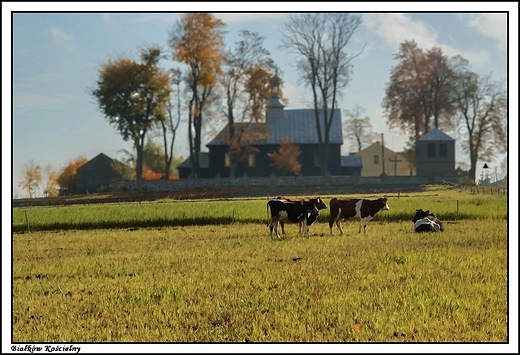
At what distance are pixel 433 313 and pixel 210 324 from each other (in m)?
2.31

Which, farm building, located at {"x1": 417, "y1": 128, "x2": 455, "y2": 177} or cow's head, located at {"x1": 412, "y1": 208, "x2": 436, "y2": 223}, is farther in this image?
cow's head, located at {"x1": 412, "y1": 208, "x2": 436, "y2": 223}

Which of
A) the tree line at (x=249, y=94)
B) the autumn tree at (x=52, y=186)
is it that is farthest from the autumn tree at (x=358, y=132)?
the autumn tree at (x=52, y=186)

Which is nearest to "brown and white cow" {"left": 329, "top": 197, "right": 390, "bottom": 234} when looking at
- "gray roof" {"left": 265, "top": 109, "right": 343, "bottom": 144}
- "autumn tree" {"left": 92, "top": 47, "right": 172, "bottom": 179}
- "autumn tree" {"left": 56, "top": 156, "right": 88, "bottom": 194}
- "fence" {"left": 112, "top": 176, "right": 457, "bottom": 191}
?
"fence" {"left": 112, "top": 176, "right": 457, "bottom": 191}

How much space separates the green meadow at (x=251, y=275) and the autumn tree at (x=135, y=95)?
3.56 feet

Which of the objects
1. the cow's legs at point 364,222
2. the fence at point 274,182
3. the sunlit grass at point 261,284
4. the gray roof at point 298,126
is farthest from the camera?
the cow's legs at point 364,222

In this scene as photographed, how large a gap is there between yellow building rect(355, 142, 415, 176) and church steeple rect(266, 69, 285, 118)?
1.24 meters

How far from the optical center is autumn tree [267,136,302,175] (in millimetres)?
7812

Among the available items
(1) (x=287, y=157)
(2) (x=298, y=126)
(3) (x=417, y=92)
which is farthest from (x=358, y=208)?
(3) (x=417, y=92)

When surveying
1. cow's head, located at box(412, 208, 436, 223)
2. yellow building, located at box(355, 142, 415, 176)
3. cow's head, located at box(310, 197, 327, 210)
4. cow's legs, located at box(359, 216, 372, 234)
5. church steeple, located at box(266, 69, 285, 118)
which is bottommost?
cow's legs, located at box(359, 216, 372, 234)

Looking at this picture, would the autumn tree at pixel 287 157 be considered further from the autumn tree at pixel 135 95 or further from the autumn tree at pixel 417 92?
the autumn tree at pixel 135 95

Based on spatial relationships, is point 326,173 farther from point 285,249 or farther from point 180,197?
point 180,197

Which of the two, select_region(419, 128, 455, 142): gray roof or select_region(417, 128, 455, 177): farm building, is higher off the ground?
select_region(419, 128, 455, 142): gray roof

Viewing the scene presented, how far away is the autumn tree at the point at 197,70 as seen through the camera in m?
7.70

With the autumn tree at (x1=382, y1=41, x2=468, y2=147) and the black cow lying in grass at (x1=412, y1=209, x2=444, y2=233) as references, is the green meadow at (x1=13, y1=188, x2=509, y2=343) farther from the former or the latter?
the autumn tree at (x1=382, y1=41, x2=468, y2=147)
